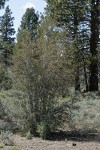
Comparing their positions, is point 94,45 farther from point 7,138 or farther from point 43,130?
point 7,138

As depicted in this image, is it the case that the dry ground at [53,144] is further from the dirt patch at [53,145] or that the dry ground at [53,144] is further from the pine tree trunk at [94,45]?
the pine tree trunk at [94,45]

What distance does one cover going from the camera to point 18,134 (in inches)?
521

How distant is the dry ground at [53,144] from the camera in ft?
36.3

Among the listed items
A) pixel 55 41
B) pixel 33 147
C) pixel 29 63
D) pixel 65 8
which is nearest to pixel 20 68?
pixel 29 63

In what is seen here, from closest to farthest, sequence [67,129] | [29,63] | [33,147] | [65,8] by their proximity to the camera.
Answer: [33,147]
[29,63]
[67,129]
[65,8]

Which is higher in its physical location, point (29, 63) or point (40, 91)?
point (29, 63)

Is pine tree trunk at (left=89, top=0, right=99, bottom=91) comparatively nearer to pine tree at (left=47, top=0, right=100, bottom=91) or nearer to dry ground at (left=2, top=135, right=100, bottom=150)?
pine tree at (left=47, top=0, right=100, bottom=91)

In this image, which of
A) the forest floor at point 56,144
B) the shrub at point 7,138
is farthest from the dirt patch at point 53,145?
the shrub at point 7,138

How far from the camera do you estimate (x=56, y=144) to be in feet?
38.3

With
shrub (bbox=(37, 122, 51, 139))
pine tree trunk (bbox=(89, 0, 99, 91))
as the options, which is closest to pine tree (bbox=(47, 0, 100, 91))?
pine tree trunk (bbox=(89, 0, 99, 91))

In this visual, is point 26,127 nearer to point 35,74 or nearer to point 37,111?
point 37,111

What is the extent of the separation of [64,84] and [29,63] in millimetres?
1329

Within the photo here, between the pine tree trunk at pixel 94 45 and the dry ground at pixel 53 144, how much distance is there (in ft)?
51.5

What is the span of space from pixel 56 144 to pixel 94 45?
1774 centimetres
